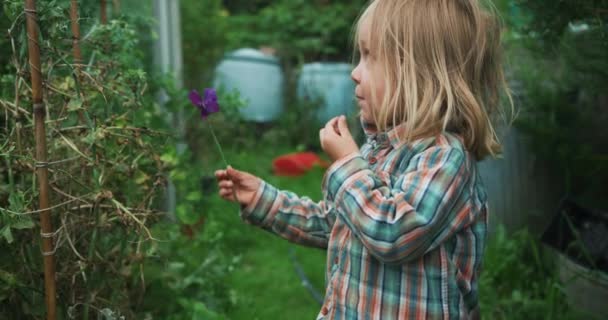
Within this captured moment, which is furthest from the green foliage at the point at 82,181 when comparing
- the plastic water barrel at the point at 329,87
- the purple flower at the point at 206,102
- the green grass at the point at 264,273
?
the plastic water barrel at the point at 329,87

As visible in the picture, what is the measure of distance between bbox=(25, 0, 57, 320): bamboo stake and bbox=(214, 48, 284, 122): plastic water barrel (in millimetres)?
5356

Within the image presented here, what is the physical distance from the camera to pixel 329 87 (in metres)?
6.54

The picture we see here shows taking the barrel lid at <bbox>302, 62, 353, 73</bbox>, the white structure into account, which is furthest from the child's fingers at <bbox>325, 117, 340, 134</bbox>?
the barrel lid at <bbox>302, 62, 353, 73</bbox>

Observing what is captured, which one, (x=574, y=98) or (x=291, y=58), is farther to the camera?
(x=291, y=58)

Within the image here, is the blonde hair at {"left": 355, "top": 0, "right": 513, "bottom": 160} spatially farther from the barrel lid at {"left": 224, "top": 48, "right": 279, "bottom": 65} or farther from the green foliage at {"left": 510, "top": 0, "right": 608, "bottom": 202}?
the barrel lid at {"left": 224, "top": 48, "right": 279, "bottom": 65}

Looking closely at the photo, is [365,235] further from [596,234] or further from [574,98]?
[574,98]

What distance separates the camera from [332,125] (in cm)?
157

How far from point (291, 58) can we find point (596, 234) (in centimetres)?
507

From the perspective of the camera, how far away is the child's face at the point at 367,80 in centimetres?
151

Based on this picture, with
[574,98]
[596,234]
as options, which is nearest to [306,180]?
[574,98]

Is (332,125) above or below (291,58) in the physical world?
above

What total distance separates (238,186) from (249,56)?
527 cm

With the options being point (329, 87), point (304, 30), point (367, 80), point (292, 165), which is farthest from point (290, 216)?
point (304, 30)

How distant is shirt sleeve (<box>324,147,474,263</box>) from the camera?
1.32 meters
